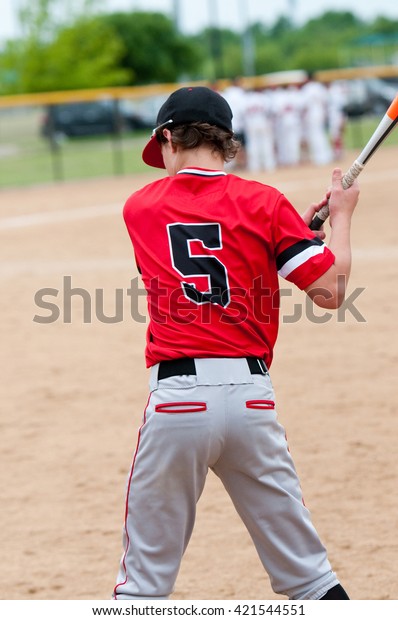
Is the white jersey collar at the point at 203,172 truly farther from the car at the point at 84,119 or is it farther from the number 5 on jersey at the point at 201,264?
the car at the point at 84,119

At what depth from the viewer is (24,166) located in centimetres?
2909

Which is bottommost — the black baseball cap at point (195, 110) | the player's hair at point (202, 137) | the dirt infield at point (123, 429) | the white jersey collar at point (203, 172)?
the dirt infield at point (123, 429)

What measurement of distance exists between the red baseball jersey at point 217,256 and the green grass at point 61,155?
20.9 metres

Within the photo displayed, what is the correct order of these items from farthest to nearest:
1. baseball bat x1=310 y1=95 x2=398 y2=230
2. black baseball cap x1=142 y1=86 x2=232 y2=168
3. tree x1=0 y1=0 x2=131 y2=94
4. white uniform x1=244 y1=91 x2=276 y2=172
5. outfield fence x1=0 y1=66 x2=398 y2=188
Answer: tree x1=0 y1=0 x2=131 y2=94, outfield fence x1=0 y1=66 x2=398 y2=188, white uniform x1=244 y1=91 x2=276 y2=172, baseball bat x1=310 y1=95 x2=398 y2=230, black baseball cap x1=142 y1=86 x2=232 y2=168

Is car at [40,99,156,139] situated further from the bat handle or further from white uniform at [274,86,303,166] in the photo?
the bat handle

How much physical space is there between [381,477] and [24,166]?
24875mm

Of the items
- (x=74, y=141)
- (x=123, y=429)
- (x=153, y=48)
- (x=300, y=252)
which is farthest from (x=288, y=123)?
(x=153, y=48)

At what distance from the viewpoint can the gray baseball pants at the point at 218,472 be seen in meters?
3.02

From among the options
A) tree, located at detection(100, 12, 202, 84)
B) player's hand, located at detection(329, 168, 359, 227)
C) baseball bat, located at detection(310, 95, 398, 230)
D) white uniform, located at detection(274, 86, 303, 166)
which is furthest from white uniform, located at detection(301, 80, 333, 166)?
tree, located at detection(100, 12, 202, 84)

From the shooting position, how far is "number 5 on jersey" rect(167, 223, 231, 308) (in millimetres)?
3078

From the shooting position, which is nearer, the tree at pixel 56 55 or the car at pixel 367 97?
the car at pixel 367 97

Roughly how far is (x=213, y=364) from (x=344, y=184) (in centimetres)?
77

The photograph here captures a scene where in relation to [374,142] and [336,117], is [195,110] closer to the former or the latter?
[374,142]

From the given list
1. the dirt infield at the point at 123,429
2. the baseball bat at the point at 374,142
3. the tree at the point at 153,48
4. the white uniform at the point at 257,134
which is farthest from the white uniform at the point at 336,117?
the tree at the point at 153,48
